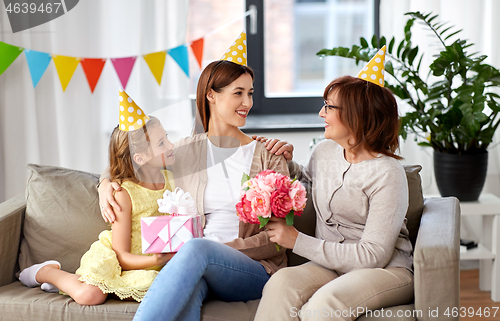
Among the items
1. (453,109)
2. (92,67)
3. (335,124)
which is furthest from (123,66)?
(453,109)

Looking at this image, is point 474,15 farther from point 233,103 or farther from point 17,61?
point 17,61

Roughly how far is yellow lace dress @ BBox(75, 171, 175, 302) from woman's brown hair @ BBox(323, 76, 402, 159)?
0.69 m

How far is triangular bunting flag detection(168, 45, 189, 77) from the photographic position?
2102mm

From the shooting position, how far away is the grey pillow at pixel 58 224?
5.77ft

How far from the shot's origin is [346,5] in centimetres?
278

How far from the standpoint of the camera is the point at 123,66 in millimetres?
2141

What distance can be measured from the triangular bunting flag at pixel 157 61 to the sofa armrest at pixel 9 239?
2.76 ft

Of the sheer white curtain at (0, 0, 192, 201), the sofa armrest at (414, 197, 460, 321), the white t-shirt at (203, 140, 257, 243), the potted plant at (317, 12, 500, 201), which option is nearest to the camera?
the sofa armrest at (414, 197, 460, 321)

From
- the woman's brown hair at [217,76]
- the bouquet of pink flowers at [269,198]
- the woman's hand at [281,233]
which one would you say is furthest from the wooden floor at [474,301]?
the woman's brown hair at [217,76]

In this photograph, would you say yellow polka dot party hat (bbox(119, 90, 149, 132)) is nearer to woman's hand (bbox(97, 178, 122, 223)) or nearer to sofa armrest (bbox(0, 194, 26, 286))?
woman's hand (bbox(97, 178, 122, 223))

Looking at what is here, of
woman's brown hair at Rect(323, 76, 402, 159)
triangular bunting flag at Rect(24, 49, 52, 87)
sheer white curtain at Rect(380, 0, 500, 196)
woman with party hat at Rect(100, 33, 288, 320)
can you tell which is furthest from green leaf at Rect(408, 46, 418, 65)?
triangular bunting flag at Rect(24, 49, 52, 87)

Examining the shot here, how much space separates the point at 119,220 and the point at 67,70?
899 millimetres

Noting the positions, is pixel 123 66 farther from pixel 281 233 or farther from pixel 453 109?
pixel 453 109

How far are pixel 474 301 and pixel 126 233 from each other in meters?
1.72
